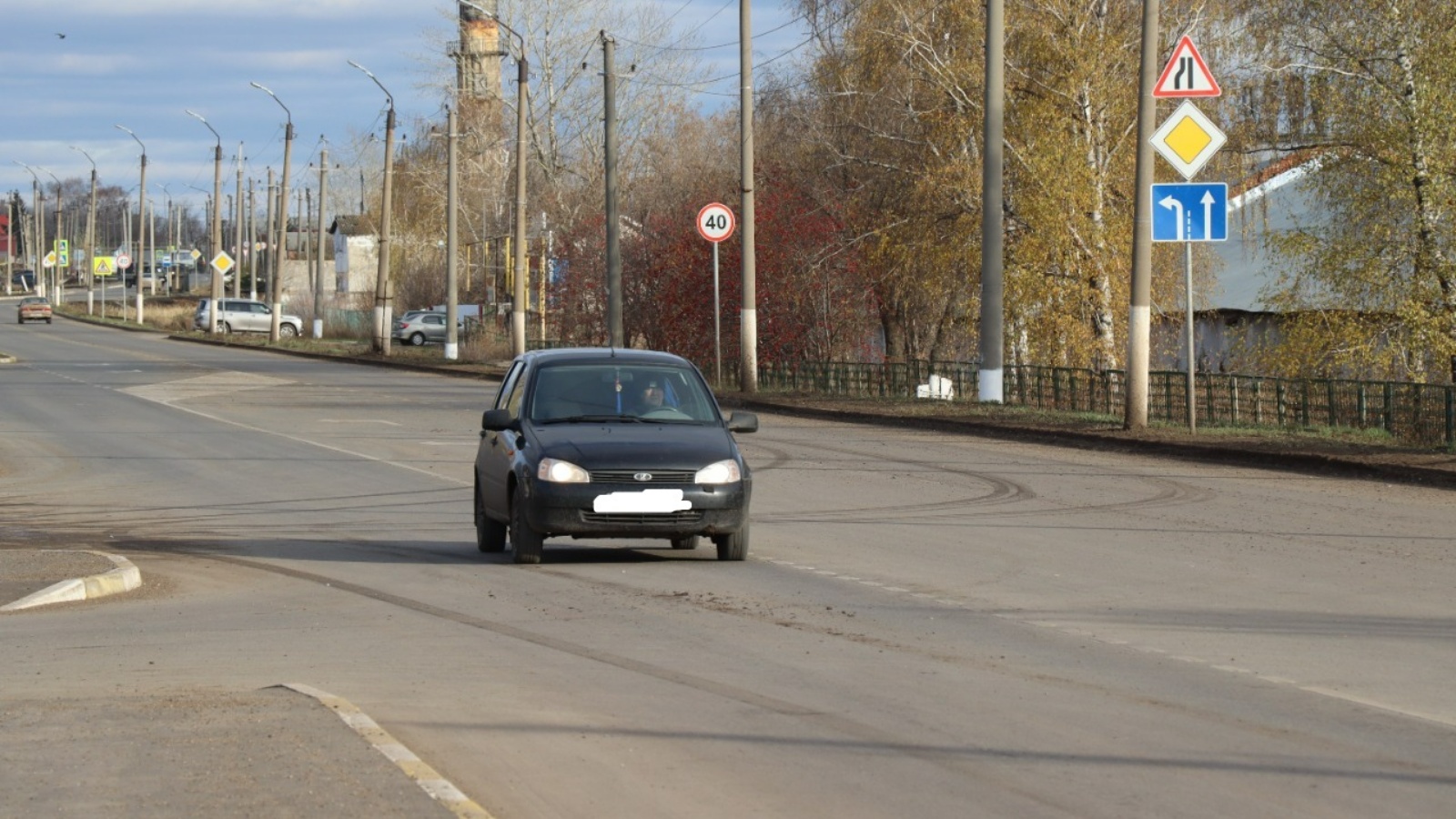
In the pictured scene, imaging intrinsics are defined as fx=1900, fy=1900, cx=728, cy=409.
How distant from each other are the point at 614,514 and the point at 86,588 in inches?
135

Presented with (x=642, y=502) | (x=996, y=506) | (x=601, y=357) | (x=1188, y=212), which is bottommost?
(x=996, y=506)

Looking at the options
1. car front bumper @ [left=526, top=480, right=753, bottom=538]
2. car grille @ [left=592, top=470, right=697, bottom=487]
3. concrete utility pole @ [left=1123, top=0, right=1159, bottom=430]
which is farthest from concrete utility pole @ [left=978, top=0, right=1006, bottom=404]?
car grille @ [left=592, top=470, right=697, bottom=487]

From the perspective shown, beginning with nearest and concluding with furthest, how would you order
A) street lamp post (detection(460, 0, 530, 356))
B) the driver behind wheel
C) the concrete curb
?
the concrete curb < the driver behind wheel < street lamp post (detection(460, 0, 530, 356))

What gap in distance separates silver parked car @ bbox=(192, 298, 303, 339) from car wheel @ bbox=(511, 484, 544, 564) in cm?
7824

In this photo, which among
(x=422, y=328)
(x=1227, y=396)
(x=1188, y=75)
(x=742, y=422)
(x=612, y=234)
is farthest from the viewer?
(x=422, y=328)

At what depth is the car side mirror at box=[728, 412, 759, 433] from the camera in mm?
13805

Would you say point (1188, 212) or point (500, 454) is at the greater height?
point (1188, 212)

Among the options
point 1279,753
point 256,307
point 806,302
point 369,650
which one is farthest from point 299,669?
point 256,307

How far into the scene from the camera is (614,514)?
1290cm

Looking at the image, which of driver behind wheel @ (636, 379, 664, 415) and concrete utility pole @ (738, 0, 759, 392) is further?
concrete utility pole @ (738, 0, 759, 392)

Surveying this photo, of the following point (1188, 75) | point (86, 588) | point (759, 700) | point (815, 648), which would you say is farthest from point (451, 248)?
point (759, 700)

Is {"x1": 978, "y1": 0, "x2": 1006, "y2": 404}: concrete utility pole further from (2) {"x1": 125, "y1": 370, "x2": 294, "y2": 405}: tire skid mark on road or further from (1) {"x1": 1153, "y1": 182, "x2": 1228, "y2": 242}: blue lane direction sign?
(2) {"x1": 125, "y1": 370, "x2": 294, "y2": 405}: tire skid mark on road

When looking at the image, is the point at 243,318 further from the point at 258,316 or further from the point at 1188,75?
the point at 1188,75

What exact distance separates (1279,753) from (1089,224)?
29.1 m
